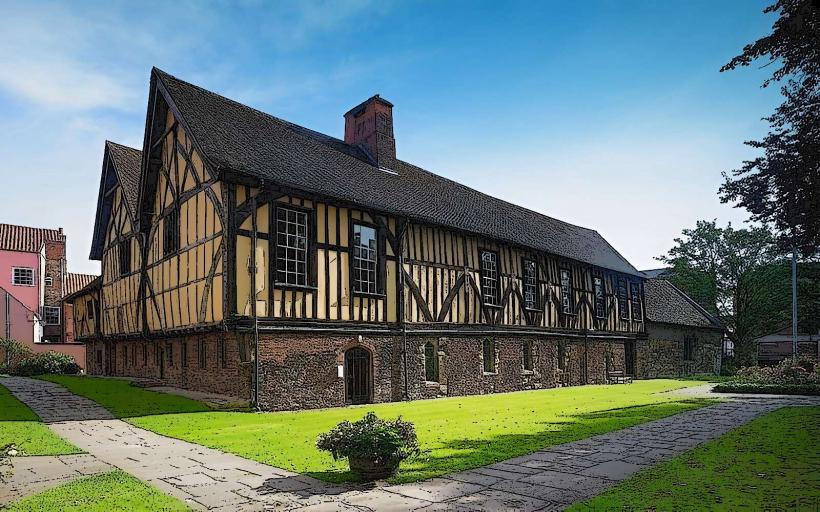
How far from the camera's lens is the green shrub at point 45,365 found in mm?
30578

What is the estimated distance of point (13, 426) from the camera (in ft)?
43.1

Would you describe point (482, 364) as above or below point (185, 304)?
below

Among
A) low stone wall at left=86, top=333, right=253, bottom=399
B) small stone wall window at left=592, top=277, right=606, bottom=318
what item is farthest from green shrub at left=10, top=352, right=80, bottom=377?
small stone wall window at left=592, top=277, right=606, bottom=318

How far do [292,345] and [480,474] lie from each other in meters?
9.60

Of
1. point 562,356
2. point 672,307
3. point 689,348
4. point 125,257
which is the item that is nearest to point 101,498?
point 125,257

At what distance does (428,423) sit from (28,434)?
8385 millimetres

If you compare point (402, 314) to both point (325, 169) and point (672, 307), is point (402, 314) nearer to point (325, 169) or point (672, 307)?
point (325, 169)

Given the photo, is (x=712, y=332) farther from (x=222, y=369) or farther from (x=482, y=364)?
(x=222, y=369)

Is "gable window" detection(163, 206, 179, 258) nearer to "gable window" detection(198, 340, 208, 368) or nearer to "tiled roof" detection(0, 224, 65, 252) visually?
"gable window" detection(198, 340, 208, 368)

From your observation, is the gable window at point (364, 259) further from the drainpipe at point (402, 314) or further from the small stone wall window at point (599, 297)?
the small stone wall window at point (599, 297)

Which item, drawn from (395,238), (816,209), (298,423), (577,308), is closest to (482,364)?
(395,238)

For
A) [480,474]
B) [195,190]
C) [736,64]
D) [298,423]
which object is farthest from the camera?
[195,190]

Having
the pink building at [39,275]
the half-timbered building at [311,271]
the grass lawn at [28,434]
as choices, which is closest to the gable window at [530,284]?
the half-timbered building at [311,271]

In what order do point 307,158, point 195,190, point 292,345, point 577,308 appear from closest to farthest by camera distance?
point 292,345 < point 195,190 < point 307,158 < point 577,308
